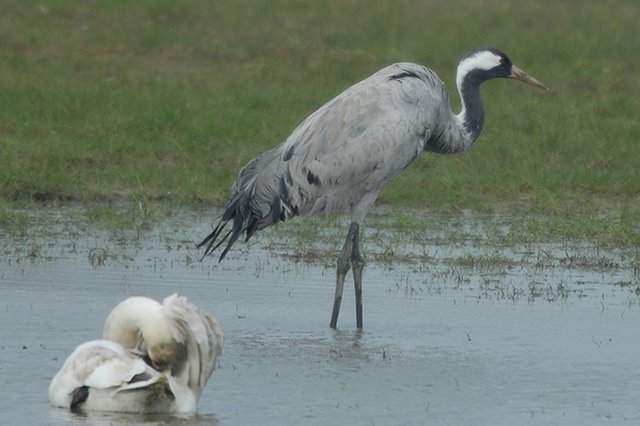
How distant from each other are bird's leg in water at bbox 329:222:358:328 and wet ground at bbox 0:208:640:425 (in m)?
0.09

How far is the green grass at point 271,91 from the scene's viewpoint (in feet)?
37.1

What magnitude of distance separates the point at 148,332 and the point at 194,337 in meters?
0.19

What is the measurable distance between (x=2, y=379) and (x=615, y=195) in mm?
6057

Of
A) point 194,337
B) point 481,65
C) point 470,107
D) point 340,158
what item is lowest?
point 194,337

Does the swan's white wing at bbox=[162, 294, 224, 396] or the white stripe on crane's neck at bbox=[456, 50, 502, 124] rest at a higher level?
the white stripe on crane's neck at bbox=[456, 50, 502, 124]

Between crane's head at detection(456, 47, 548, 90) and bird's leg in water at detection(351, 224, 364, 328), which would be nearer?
bird's leg in water at detection(351, 224, 364, 328)

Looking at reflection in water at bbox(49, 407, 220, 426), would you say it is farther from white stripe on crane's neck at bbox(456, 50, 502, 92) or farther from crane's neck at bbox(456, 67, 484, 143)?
white stripe on crane's neck at bbox(456, 50, 502, 92)

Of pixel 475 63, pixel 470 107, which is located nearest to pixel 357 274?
pixel 470 107

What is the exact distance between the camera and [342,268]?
820 cm

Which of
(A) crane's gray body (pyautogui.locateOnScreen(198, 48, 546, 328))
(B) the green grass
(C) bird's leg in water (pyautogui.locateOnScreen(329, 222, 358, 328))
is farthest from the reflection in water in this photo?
(B) the green grass

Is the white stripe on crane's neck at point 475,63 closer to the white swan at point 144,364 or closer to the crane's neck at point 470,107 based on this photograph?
the crane's neck at point 470,107

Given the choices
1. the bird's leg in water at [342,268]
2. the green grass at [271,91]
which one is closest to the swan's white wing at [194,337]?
the bird's leg in water at [342,268]

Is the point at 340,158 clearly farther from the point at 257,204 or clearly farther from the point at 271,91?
the point at 271,91

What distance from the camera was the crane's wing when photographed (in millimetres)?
8195
